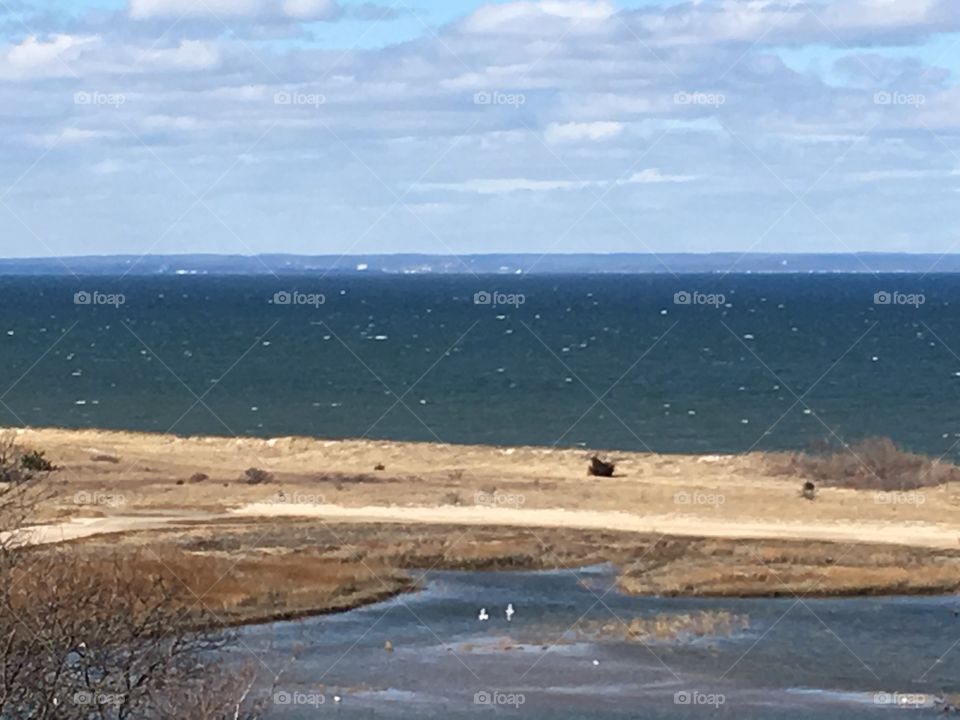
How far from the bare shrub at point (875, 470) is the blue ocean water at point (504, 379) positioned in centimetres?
1230

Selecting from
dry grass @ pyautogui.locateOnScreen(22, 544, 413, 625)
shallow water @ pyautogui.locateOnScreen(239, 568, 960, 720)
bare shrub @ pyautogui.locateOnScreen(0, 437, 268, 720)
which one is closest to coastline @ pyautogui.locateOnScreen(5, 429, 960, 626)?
dry grass @ pyautogui.locateOnScreen(22, 544, 413, 625)

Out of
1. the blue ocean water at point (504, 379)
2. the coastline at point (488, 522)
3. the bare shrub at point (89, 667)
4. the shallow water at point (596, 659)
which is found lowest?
the shallow water at point (596, 659)

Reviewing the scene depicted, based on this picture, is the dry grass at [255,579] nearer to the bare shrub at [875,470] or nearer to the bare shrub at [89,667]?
the bare shrub at [89,667]

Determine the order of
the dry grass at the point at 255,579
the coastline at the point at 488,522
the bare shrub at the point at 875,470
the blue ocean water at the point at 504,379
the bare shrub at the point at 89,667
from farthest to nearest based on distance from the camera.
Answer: the blue ocean water at the point at 504,379
the bare shrub at the point at 875,470
the coastline at the point at 488,522
the dry grass at the point at 255,579
the bare shrub at the point at 89,667

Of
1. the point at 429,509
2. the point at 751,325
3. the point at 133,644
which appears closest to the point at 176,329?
the point at 751,325

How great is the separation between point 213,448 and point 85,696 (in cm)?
4409

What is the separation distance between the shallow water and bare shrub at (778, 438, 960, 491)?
614 inches

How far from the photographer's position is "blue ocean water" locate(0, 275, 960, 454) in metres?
74.8

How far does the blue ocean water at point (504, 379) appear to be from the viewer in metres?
74.8

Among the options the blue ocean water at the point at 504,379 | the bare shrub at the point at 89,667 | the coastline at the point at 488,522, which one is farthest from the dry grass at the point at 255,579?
the blue ocean water at the point at 504,379

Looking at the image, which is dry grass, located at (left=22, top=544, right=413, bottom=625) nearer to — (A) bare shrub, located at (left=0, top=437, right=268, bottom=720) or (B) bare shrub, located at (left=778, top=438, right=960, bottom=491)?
(A) bare shrub, located at (left=0, top=437, right=268, bottom=720)

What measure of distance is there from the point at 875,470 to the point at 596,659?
23664 mm

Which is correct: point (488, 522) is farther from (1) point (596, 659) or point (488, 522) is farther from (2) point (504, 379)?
(2) point (504, 379)

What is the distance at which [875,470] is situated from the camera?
50688mm
